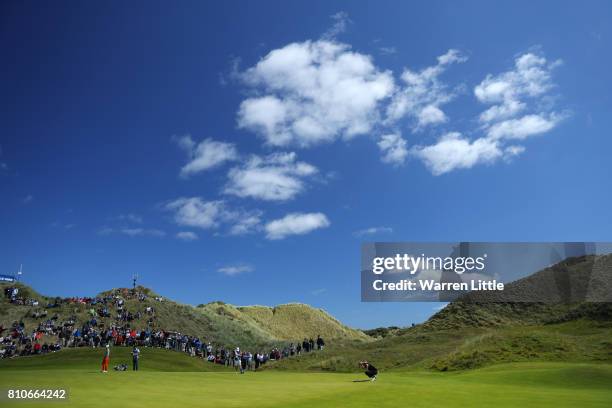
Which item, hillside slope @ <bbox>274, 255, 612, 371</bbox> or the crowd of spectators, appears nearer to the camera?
hillside slope @ <bbox>274, 255, 612, 371</bbox>

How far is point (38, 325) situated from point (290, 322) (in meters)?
86.7

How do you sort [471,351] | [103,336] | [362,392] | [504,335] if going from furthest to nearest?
[103,336] → [504,335] → [471,351] → [362,392]

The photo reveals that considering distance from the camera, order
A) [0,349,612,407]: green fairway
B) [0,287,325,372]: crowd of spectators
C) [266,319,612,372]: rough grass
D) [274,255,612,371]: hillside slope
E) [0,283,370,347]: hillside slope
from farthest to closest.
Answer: [0,283,370,347]: hillside slope
[0,287,325,372]: crowd of spectators
[274,255,612,371]: hillside slope
[266,319,612,372]: rough grass
[0,349,612,407]: green fairway

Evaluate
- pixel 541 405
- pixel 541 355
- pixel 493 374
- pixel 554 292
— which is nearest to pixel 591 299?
pixel 554 292

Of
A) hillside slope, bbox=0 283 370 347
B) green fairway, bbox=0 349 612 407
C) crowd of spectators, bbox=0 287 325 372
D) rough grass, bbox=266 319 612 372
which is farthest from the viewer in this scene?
hillside slope, bbox=0 283 370 347

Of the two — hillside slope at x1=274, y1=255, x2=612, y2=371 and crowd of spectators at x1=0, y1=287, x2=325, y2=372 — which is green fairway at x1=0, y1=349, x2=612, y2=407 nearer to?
hillside slope at x1=274, y1=255, x2=612, y2=371

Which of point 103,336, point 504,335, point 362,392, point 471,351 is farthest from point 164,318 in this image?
point 362,392

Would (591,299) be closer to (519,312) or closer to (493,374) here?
(519,312)

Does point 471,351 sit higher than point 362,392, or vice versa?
point 471,351

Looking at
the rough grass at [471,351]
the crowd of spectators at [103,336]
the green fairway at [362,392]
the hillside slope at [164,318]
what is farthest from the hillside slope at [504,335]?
the hillside slope at [164,318]

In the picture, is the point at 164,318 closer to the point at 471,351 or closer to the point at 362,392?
the point at 471,351

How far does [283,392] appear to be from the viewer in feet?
86.4

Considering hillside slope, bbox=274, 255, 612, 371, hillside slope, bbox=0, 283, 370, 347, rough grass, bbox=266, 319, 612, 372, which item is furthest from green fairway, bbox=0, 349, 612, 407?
hillside slope, bbox=0, 283, 370, 347

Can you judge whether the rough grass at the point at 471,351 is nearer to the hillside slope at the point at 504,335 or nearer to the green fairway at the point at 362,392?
the hillside slope at the point at 504,335
